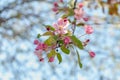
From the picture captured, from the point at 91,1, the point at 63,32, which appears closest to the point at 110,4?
the point at 91,1

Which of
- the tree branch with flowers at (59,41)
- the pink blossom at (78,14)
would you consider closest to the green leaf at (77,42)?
the tree branch with flowers at (59,41)

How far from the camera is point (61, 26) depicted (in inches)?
71.7

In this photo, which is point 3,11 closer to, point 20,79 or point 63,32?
point 20,79

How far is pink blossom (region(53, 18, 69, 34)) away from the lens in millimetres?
1797

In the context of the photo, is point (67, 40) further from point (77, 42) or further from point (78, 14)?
point (78, 14)

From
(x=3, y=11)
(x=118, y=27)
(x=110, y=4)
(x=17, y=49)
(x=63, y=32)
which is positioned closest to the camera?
(x=63, y=32)

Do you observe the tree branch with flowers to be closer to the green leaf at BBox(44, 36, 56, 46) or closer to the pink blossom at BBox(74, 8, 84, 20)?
the green leaf at BBox(44, 36, 56, 46)

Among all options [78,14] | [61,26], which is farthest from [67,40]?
[78,14]

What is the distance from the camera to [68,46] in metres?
1.79

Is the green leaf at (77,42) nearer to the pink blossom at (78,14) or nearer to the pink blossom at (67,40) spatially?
the pink blossom at (67,40)

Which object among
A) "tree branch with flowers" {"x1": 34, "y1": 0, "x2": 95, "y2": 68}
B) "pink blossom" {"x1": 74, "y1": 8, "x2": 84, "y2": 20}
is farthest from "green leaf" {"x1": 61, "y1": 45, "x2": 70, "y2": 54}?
"pink blossom" {"x1": 74, "y1": 8, "x2": 84, "y2": 20}

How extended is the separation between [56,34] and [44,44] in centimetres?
7

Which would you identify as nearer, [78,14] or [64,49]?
[64,49]

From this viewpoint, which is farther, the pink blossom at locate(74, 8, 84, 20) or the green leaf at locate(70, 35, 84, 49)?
the pink blossom at locate(74, 8, 84, 20)
